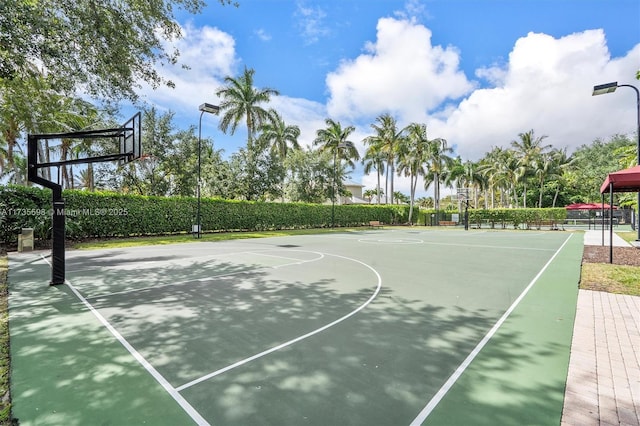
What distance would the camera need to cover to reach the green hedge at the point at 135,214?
43.9 feet

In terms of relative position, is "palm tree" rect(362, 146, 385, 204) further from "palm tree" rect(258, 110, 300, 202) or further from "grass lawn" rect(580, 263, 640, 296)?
"grass lawn" rect(580, 263, 640, 296)

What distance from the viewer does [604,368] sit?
125 inches

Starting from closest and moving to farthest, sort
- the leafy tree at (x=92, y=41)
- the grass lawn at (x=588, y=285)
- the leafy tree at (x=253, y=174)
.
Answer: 1. the grass lawn at (x=588, y=285)
2. the leafy tree at (x=92, y=41)
3. the leafy tree at (x=253, y=174)

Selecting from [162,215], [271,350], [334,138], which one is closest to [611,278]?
[271,350]

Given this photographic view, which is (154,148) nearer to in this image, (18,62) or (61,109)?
(61,109)

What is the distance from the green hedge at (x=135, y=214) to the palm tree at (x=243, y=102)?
7.18 metres

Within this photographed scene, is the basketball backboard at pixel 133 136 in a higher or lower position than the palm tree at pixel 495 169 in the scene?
lower

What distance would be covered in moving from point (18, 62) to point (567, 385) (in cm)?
1168

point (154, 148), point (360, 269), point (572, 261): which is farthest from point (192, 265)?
point (154, 148)

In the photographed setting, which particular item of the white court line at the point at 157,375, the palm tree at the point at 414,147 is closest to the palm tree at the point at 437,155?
the palm tree at the point at 414,147

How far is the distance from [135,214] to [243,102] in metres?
14.8

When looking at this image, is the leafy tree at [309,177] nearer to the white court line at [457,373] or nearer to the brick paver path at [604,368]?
the white court line at [457,373]

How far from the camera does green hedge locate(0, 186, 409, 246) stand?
1337cm

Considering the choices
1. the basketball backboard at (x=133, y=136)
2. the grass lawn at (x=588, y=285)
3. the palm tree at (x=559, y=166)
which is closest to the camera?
the grass lawn at (x=588, y=285)
